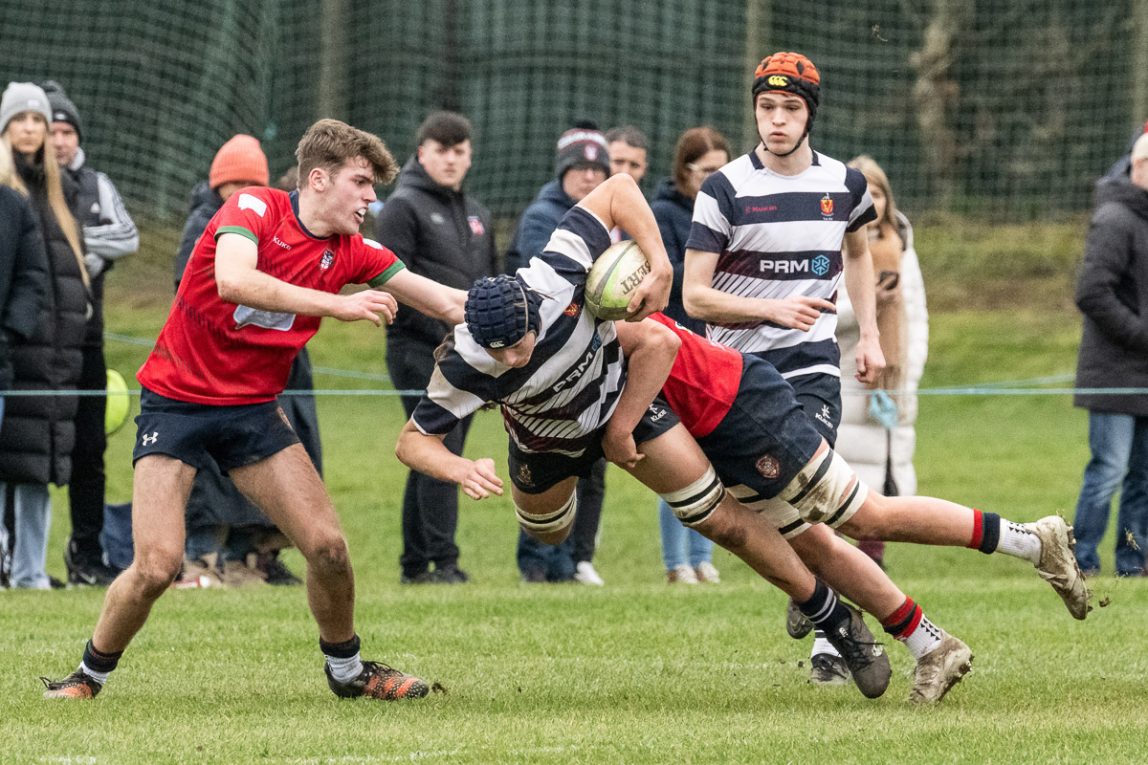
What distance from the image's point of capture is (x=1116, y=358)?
1078 centimetres

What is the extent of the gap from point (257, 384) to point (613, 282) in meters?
1.38

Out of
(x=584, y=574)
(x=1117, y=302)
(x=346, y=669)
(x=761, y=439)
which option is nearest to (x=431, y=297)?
(x=761, y=439)

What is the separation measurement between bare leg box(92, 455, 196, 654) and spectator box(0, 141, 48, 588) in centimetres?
335

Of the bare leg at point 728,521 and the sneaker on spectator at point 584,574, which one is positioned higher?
the bare leg at point 728,521

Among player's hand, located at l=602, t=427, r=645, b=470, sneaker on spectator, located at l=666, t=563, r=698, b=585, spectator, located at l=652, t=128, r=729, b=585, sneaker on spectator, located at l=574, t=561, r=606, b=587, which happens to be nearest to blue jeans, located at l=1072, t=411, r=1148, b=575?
sneaker on spectator, located at l=666, t=563, r=698, b=585

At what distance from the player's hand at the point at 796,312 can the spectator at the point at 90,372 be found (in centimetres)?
490

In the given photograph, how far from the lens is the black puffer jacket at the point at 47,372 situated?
9.88 metres

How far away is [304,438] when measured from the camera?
1040 centimetres

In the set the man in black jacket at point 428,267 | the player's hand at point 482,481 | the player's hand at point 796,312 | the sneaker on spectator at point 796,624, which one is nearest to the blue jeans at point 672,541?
the man in black jacket at point 428,267

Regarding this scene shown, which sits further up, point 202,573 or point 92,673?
point 92,673

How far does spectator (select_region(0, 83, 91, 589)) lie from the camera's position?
32.4ft

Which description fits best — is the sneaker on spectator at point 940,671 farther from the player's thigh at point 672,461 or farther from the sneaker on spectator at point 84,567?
the sneaker on spectator at point 84,567

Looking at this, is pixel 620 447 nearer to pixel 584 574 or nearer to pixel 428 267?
pixel 428 267

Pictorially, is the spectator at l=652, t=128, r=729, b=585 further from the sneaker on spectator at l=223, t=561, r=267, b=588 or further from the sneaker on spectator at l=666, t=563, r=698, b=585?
the sneaker on spectator at l=223, t=561, r=267, b=588
